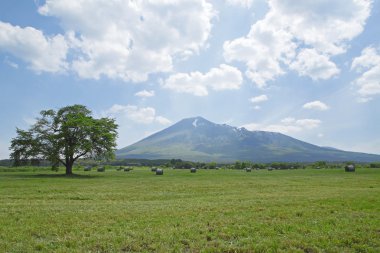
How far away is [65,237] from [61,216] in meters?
4.12

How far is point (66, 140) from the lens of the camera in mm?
54781

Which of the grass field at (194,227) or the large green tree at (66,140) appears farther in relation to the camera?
the large green tree at (66,140)

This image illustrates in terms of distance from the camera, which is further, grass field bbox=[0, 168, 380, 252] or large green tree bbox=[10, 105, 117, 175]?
large green tree bbox=[10, 105, 117, 175]

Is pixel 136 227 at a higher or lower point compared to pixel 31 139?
lower

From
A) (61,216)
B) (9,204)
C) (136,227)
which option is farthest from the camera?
(9,204)

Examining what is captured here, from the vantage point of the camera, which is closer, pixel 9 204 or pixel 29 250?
pixel 29 250

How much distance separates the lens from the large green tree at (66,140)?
176 ft

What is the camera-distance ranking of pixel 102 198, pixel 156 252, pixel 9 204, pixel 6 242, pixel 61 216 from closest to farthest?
pixel 156 252 → pixel 6 242 → pixel 61 216 → pixel 9 204 → pixel 102 198

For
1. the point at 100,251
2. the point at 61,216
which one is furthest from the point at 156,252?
the point at 61,216

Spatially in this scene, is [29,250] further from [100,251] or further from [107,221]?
[107,221]

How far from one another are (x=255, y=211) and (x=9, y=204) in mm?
14325

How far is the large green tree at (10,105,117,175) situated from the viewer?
176 feet

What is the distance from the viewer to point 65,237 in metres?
10.5

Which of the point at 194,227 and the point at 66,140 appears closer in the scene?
the point at 194,227
